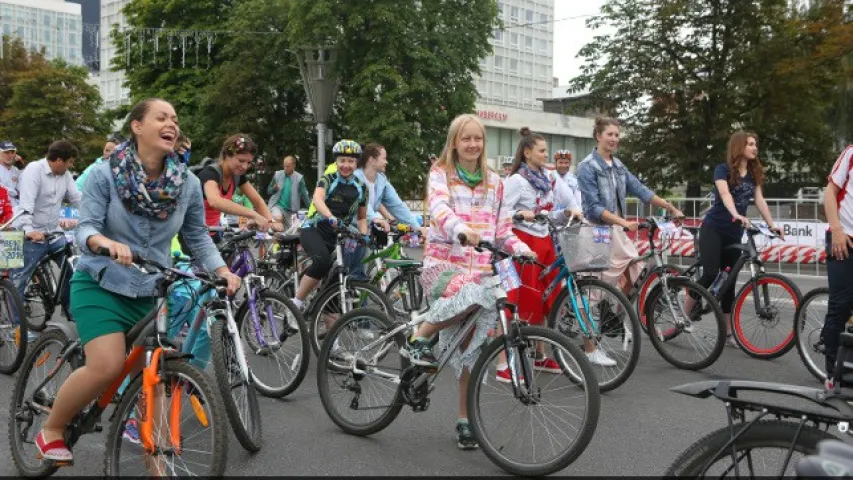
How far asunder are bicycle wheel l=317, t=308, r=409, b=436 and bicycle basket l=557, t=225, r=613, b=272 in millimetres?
1756

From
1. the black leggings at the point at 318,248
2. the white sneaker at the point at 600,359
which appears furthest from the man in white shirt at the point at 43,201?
the white sneaker at the point at 600,359

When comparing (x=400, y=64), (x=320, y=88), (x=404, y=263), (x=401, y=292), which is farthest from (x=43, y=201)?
(x=400, y=64)

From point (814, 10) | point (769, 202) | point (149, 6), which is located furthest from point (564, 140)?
point (769, 202)

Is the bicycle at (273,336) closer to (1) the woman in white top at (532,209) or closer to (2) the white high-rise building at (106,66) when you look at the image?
(1) the woman in white top at (532,209)

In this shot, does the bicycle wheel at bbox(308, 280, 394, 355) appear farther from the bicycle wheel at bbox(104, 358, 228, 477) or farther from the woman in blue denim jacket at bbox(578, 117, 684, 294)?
the bicycle wheel at bbox(104, 358, 228, 477)

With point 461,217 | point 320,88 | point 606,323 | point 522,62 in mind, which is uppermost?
point 522,62

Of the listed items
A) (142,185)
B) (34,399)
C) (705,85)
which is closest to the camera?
(142,185)

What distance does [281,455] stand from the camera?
4.96 metres

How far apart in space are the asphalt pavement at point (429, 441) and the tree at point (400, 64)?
80.2ft

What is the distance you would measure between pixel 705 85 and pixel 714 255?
65.8 ft

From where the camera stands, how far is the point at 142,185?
414 cm

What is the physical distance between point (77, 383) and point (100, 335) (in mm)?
230

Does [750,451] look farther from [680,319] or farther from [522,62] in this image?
[522,62]

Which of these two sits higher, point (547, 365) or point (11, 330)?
point (547, 365)
